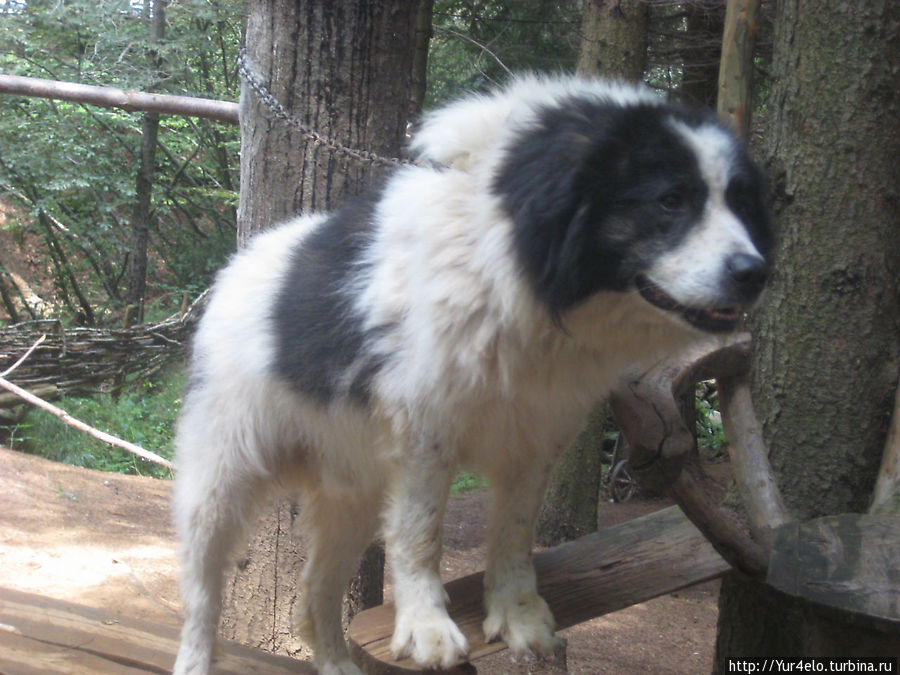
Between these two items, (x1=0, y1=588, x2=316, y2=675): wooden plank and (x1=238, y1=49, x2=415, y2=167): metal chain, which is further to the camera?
(x1=238, y1=49, x2=415, y2=167): metal chain

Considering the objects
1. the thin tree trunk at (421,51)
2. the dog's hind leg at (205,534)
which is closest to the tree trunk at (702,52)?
the thin tree trunk at (421,51)

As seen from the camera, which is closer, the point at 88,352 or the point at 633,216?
the point at 633,216

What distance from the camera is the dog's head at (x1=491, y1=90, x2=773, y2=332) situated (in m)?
2.06

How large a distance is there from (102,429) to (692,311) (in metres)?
7.62

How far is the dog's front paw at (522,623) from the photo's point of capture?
8.05ft

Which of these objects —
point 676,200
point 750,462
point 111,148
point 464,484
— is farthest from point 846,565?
point 111,148

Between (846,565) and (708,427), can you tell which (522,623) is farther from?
(708,427)

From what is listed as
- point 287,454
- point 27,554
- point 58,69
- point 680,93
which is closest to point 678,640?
point 287,454

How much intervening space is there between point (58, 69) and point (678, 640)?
9.82 m

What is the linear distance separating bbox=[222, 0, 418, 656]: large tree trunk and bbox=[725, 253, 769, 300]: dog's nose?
5.52ft

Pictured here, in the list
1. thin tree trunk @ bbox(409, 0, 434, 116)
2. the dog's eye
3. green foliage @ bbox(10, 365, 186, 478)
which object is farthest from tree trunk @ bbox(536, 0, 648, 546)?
green foliage @ bbox(10, 365, 186, 478)

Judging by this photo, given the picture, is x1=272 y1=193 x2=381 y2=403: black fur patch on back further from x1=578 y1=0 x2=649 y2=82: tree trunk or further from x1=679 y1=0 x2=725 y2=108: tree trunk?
x1=679 y1=0 x2=725 y2=108: tree trunk

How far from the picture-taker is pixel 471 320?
226 centimetres

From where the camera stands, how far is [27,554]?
17.3ft
